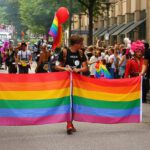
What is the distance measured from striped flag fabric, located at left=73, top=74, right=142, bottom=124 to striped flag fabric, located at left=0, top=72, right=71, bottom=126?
0.23 metres

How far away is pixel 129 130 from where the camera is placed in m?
9.64

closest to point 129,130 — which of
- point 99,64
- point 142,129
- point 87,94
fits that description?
point 142,129

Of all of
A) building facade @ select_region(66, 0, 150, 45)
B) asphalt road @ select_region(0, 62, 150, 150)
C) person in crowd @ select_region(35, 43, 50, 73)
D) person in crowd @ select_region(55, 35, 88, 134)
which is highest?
building facade @ select_region(66, 0, 150, 45)

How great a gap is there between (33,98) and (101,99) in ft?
3.98

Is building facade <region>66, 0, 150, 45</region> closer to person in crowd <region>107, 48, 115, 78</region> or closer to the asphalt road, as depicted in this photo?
person in crowd <region>107, 48, 115, 78</region>

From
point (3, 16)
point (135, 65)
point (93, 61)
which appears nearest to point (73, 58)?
point (135, 65)

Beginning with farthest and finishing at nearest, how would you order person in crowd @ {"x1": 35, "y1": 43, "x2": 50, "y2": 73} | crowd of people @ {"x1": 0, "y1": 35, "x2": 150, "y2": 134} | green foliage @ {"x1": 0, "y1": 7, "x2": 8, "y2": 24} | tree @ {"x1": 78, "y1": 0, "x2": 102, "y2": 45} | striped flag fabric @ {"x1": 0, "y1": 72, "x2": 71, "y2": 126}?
1. green foliage @ {"x1": 0, "y1": 7, "x2": 8, "y2": 24}
2. tree @ {"x1": 78, "y1": 0, "x2": 102, "y2": 45}
3. person in crowd @ {"x1": 35, "y1": 43, "x2": 50, "y2": 73}
4. crowd of people @ {"x1": 0, "y1": 35, "x2": 150, "y2": 134}
5. striped flag fabric @ {"x1": 0, "y1": 72, "x2": 71, "y2": 126}

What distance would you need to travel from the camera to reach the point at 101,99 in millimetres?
9602

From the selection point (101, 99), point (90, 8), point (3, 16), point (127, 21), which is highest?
point (3, 16)

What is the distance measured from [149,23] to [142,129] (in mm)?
25976

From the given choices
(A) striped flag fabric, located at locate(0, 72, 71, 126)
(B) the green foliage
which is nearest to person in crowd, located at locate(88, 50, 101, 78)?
(A) striped flag fabric, located at locate(0, 72, 71, 126)

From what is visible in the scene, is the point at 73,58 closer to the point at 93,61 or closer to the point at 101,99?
the point at 101,99

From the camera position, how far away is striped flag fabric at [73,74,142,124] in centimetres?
957

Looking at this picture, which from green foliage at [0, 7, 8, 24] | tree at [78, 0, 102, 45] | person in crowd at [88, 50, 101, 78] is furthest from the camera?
green foliage at [0, 7, 8, 24]
